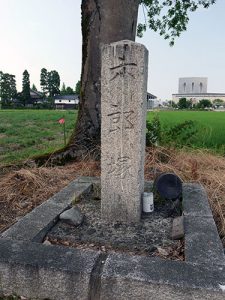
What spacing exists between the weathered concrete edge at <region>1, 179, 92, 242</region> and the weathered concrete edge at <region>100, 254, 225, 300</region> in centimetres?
81

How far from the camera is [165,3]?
357 inches

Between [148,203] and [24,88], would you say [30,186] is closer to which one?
[148,203]

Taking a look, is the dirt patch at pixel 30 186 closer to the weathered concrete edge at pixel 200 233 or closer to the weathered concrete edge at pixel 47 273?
the weathered concrete edge at pixel 47 273

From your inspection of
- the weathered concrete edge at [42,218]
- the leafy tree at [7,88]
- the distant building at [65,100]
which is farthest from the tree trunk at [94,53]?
the distant building at [65,100]

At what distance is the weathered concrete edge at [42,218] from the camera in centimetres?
242

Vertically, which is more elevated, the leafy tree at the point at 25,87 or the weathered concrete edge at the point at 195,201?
the leafy tree at the point at 25,87

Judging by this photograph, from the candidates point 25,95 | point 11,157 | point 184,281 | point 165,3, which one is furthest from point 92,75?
point 25,95

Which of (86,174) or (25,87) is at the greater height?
(25,87)

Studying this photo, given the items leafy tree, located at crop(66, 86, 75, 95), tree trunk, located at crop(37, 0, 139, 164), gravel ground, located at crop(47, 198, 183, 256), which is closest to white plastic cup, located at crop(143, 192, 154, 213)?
gravel ground, located at crop(47, 198, 183, 256)

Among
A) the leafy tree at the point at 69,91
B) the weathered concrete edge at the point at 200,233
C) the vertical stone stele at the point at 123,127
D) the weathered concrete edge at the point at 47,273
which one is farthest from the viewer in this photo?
the leafy tree at the point at 69,91

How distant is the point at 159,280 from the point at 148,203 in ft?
4.18

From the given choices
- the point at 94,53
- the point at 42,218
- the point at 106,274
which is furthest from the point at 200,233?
the point at 94,53

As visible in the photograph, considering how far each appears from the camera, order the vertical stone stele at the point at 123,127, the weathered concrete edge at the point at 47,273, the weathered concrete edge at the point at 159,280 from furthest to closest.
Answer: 1. the vertical stone stele at the point at 123,127
2. the weathered concrete edge at the point at 47,273
3. the weathered concrete edge at the point at 159,280

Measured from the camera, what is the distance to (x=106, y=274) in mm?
1845
